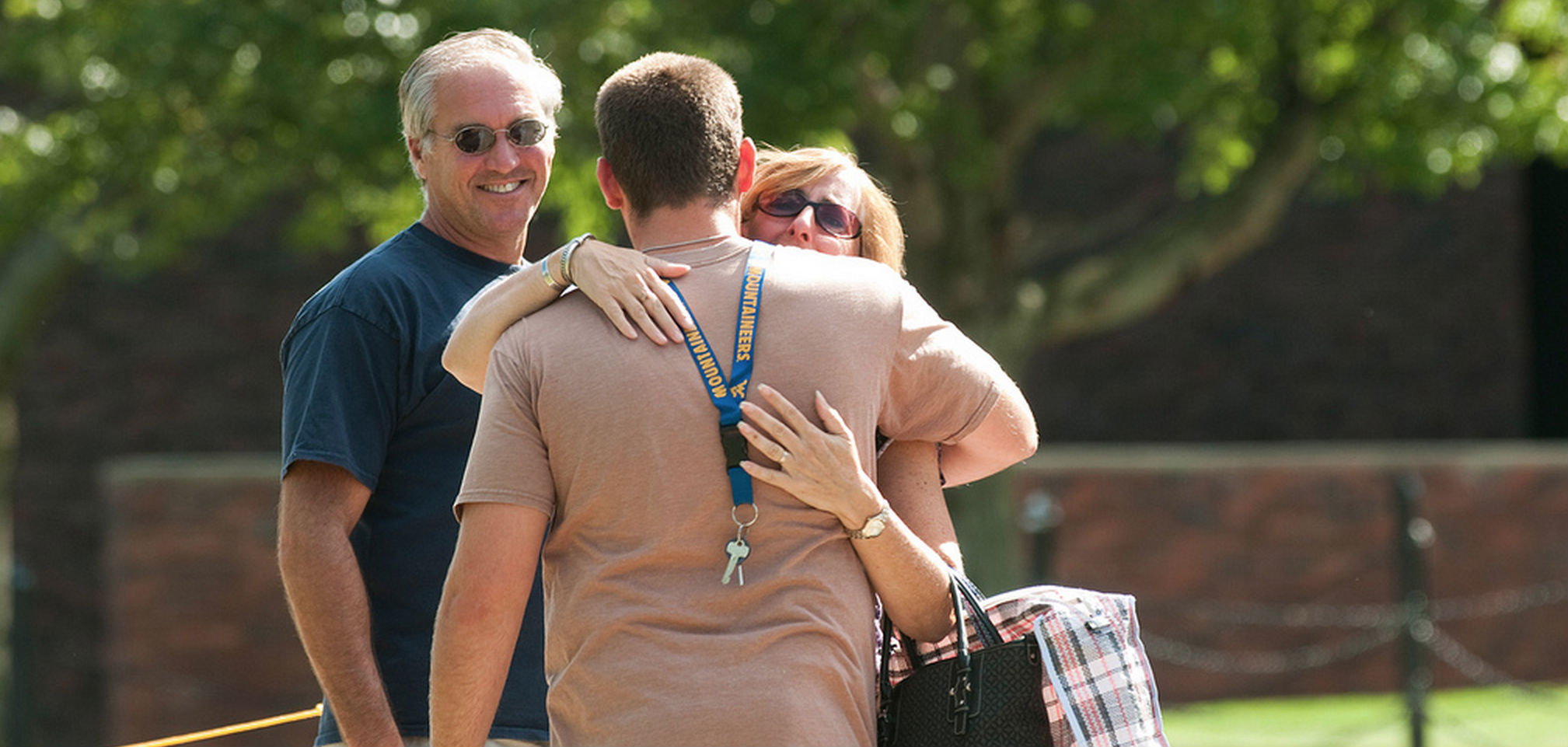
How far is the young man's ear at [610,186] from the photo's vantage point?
2.45 m

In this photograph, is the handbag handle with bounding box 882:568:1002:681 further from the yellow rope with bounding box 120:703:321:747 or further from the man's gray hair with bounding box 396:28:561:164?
the man's gray hair with bounding box 396:28:561:164

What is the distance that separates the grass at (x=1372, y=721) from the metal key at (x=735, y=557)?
6.68m

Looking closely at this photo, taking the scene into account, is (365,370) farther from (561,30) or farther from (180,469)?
(180,469)

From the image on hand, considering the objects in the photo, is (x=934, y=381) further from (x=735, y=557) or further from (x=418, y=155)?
(x=418, y=155)

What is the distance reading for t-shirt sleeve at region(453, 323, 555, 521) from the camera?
2314 mm

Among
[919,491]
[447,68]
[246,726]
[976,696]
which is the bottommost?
[246,726]

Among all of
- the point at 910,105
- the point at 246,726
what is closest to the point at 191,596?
the point at 910,105

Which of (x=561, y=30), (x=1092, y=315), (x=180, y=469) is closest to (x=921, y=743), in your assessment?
(x=561, y=30)

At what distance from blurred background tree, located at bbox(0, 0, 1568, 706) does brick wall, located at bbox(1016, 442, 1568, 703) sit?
75.5 inches

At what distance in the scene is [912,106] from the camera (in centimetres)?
886

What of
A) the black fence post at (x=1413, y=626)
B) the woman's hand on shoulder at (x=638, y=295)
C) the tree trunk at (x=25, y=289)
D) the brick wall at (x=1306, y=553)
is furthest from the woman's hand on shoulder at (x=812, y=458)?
the tree trunk at (x=25, y=289)

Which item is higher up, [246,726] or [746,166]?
[746,166]

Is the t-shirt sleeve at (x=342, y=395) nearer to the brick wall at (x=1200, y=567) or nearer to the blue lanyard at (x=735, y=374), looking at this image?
the blue lanyard at (x=735, y=374)

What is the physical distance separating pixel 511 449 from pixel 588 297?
0.79 ft
